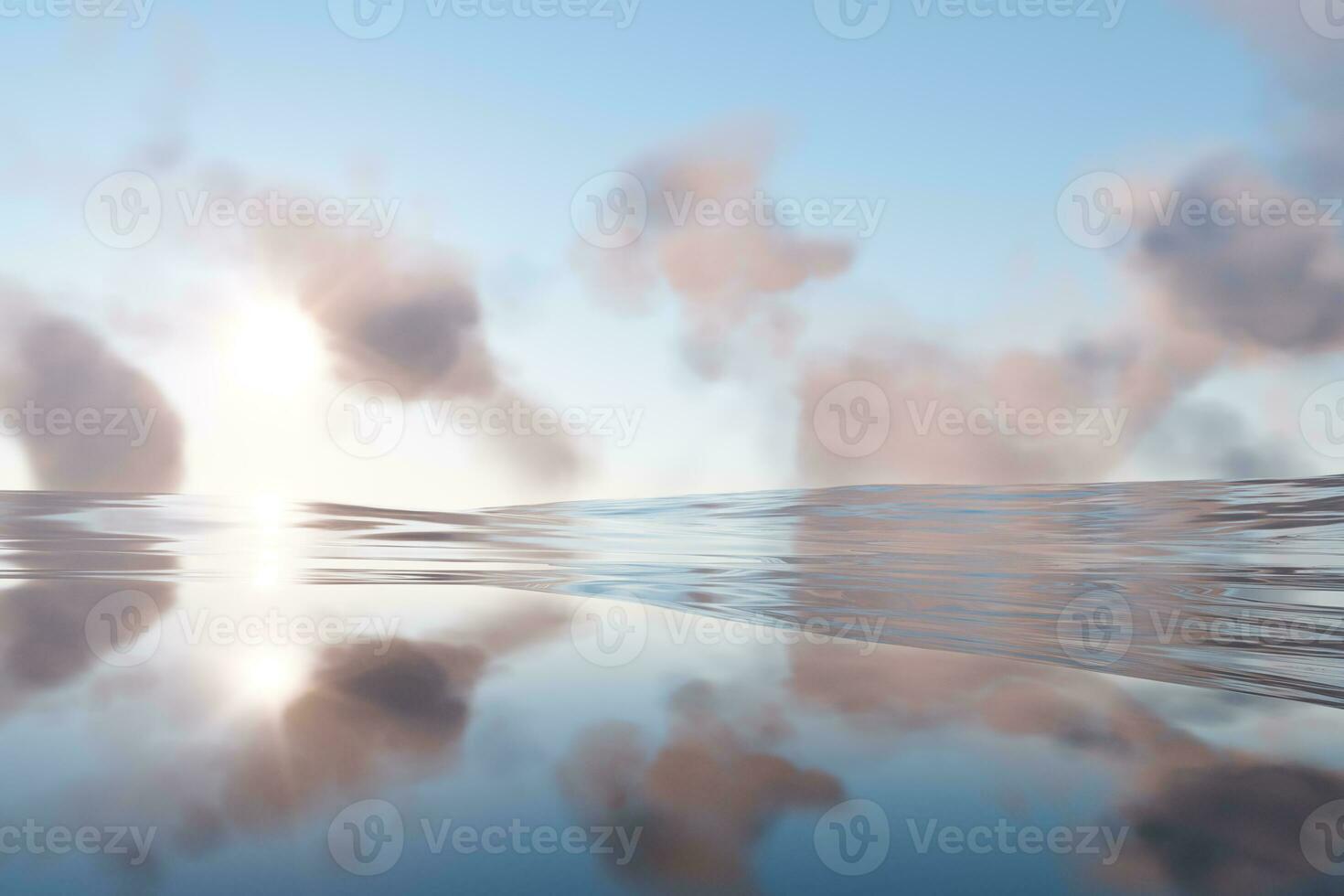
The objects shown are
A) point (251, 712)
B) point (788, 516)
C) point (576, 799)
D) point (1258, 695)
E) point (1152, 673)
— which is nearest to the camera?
point (576, 799)

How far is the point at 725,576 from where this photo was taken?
8.80 meters

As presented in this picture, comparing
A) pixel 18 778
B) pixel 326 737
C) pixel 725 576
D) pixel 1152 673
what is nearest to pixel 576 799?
pixel 326 737

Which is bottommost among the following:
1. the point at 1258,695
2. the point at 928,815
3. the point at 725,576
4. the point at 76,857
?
the point at 76,857

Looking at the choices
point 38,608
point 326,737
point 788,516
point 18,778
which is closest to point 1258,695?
point 326,737

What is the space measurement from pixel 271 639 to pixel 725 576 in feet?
15.2

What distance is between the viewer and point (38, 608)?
652 centimetres

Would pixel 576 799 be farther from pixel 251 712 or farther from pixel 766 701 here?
pixel 251 712

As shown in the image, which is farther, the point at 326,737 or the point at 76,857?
the point at 326,737

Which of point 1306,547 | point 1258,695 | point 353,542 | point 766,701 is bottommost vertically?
point 766,701

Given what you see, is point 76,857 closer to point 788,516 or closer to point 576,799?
point 576,799

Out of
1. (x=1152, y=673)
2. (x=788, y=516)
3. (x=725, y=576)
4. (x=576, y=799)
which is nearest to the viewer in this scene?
(x=576, y=799)

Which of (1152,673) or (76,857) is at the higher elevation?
(1152,673)

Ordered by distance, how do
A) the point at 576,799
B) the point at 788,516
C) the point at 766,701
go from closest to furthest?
the point at 576,799 → the point at 766,701 → the point at 788,516

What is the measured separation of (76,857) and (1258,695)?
5.53 m
